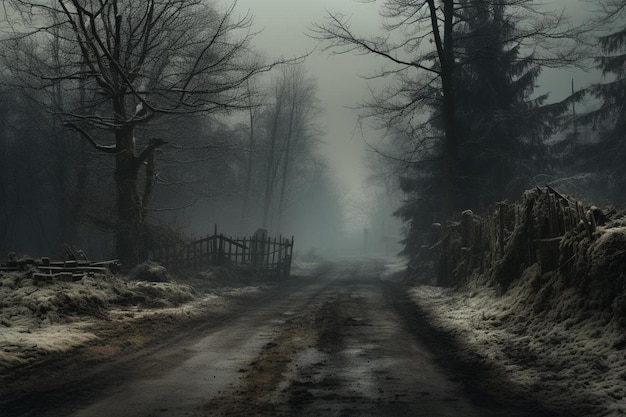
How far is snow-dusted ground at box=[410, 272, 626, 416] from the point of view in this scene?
545 cm

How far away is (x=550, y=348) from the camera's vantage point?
23.8 feet

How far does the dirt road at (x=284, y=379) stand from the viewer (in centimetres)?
518

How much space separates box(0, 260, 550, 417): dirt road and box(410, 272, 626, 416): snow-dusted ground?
0.45 metres

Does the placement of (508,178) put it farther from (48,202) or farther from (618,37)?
(48,202)

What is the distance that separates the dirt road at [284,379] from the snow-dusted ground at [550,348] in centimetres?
45

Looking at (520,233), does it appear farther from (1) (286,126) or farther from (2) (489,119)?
(1) (286,126)

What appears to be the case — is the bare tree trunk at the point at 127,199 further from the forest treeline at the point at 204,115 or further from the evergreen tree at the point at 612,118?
the evergreen tree at the point at 612,118

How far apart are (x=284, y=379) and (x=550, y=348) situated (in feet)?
11.5

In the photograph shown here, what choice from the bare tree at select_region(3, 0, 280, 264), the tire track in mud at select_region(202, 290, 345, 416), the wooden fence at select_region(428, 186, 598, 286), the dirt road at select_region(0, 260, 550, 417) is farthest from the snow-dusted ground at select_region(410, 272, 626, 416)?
the bare tree at select_region(3, 0, 280, 264)

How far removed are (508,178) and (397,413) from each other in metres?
20.6

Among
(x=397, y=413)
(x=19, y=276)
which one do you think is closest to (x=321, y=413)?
(x=397, y=413)

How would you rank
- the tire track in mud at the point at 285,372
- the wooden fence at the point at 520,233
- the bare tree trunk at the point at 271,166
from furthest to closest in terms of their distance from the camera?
the bare tree trunk at the point at 271,166
the wooden fence at the point at 520,233
the tire track in mud at the point at 285,372

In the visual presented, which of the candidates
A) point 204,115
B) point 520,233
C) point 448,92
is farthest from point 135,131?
point 520,233

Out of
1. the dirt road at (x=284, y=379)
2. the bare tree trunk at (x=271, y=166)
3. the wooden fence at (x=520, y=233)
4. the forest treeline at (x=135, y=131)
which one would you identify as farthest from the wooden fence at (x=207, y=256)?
the bare tree trunk at (x=271, y=166)
